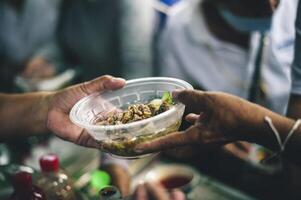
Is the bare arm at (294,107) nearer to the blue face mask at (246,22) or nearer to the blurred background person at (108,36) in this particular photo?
the blue face mask at (246,22)

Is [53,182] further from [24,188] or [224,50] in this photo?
[224,50]

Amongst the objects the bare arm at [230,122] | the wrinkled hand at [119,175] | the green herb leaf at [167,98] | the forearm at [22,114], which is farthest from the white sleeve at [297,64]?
the forearm at [22,114]

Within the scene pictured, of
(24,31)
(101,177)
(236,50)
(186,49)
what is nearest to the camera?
(101,177)

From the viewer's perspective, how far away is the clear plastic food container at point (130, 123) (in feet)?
3.53

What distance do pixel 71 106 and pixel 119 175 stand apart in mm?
689

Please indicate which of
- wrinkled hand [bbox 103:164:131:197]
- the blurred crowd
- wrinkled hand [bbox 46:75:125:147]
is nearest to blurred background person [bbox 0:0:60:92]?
the blurred crowd

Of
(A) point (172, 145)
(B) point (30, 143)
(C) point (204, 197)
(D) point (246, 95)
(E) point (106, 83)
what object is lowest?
(B) point (30, 143)

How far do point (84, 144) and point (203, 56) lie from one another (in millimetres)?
1108

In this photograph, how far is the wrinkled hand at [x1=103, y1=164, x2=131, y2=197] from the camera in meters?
1.83

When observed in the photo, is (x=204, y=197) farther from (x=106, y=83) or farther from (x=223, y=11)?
(x=223, y=11)

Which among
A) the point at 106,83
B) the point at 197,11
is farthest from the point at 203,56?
the point at 106,83

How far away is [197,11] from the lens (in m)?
2.26

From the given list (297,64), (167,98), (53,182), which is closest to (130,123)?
(167,98)

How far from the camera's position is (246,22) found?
2045 mm
